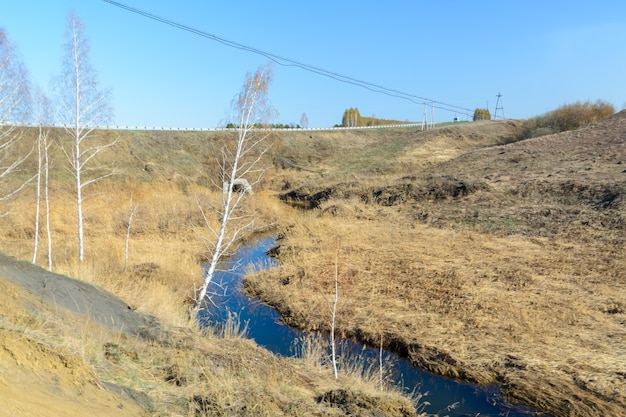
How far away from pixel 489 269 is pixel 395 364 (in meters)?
6.36

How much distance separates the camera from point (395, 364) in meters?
9.63

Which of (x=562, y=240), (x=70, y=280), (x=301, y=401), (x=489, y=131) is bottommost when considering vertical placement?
(x=301, y=401)

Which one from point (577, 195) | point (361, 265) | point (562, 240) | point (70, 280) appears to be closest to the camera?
point (70, 280)

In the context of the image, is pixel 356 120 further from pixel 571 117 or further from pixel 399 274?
pixel 399 274

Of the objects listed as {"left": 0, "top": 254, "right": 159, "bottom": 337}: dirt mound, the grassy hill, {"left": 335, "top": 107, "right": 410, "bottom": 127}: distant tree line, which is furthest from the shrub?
{"left": 0, "top": 254, "right": 159, "bottom": 337}: dirt mound

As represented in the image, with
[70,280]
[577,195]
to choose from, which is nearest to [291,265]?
[70,280]

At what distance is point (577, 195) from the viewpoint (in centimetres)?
2259

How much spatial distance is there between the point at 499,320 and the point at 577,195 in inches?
580

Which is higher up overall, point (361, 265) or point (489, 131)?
point (489, 131)

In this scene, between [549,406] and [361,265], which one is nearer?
[549,406]

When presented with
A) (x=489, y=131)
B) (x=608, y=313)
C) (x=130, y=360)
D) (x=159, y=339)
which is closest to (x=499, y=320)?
(x=608, y=313)

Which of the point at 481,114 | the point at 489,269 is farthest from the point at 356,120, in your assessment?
the point at 489,269

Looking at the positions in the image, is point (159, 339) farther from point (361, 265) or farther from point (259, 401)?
point (361, 265)

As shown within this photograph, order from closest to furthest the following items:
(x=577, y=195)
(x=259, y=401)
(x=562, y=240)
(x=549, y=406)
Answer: (x=259, y=401) < (x=549, y=406) < (x=562, y=240) < (x=577, y=195)
